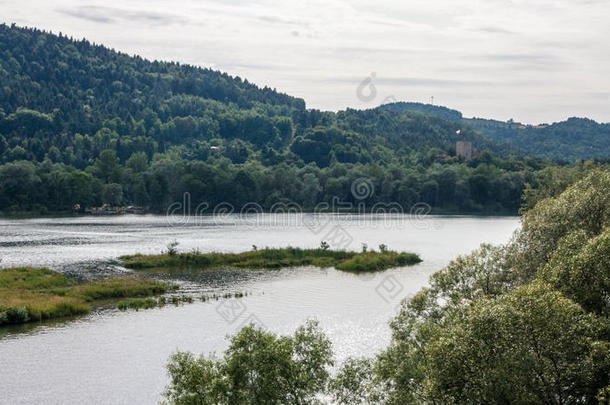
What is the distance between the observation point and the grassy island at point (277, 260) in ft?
232

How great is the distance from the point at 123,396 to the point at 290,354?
11.7 meters

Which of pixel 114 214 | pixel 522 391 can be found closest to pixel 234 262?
pixel 522 391

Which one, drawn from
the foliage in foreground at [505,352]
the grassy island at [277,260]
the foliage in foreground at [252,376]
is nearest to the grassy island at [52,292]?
the grassy island at [277,260]

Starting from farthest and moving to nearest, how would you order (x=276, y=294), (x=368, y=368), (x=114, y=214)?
(x=114, y=214)
(x=276, y=294)
(x=368, y=368)

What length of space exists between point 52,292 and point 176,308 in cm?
1129

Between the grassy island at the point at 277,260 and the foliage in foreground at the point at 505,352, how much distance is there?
38.8 m

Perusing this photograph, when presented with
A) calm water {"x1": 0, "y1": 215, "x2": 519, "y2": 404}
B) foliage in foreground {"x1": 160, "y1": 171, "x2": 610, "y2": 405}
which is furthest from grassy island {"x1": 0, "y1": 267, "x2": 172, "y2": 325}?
foliage in foreground {"x1": 160, "y1": 171, "x2": 610, "y2": 405}

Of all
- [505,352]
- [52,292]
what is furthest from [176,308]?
[505,352]

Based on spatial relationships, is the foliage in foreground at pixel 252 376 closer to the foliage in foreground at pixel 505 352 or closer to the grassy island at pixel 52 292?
the foliage in foreground at pixel 505 352

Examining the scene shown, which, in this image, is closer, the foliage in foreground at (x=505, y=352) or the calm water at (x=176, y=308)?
the foliage in foreground at (x=505, y=352)

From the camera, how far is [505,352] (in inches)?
867

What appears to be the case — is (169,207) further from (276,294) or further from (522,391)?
(522,391)

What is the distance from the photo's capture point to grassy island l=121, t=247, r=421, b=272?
70.8 meters

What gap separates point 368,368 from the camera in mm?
27891
